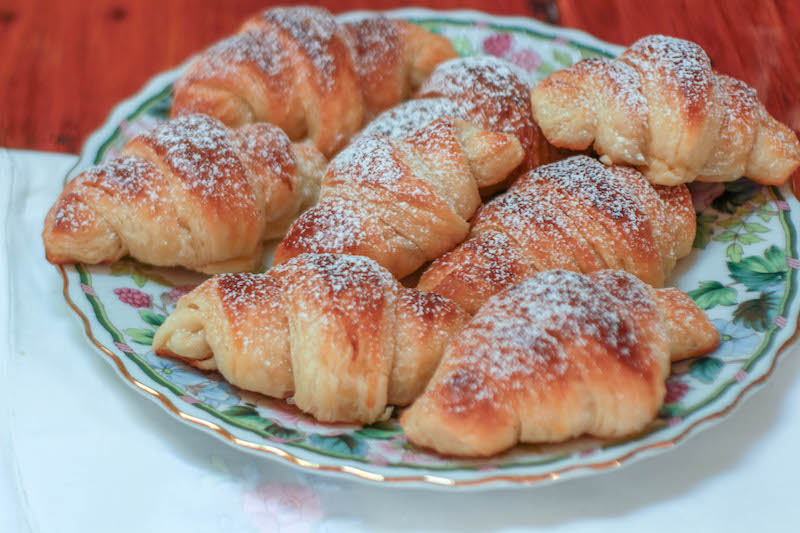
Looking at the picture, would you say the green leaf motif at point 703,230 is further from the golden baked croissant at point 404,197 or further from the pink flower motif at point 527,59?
the pink flower motif at point 527,59

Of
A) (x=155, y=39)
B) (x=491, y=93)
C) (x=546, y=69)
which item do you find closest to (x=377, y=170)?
(x=491, y=93)

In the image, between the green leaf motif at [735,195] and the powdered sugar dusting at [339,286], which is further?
the green leaf motif at [735,195]

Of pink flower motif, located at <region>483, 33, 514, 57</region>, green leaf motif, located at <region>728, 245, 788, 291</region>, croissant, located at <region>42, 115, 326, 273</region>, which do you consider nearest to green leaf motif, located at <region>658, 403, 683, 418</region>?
green leaf motif, located at <region>728, 245, 788, 291</region>

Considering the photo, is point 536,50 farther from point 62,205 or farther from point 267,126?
point 62,205

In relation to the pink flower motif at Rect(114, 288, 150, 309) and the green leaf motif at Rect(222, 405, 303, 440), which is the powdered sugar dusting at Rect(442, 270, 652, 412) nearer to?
the green leaf motif at Rect(222, 405, 303, 440)

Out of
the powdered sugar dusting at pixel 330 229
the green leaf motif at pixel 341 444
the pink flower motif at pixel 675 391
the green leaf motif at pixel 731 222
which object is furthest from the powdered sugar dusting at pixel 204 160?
the green leaf motif at pixel 731 222

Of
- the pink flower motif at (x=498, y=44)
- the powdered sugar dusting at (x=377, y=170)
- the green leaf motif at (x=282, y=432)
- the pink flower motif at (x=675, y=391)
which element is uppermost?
the pink flower motif at (x=498, y=44)
